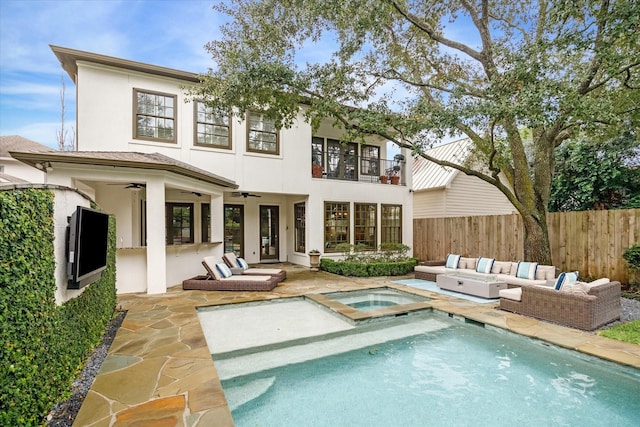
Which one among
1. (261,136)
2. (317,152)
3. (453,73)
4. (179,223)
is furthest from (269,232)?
(453,73)

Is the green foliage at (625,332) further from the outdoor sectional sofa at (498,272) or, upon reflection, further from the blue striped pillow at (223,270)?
the blue striped pillow at (223,270)

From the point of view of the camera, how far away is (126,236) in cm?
1019

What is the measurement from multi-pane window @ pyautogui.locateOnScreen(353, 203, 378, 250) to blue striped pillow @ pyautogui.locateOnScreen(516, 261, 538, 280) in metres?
6.06

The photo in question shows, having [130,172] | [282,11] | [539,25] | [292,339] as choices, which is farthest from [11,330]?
[539,25]

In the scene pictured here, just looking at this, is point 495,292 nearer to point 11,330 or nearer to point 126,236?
point 11,330

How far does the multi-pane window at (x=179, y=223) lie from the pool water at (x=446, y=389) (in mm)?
9462

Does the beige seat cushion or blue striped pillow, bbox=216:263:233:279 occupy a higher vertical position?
blue striped pillow, bbox=216:263:233:279

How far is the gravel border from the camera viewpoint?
2840 mm

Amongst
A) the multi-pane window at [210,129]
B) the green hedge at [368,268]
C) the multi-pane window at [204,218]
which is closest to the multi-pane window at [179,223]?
the multi-pane window at [204,218]

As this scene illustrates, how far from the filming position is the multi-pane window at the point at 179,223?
12219 millimetres

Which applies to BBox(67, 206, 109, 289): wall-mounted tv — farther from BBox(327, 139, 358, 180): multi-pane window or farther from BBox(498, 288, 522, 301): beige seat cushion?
BBox(327, 139, 358, 180): multi-pane window

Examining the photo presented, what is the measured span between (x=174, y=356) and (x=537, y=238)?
9705mm

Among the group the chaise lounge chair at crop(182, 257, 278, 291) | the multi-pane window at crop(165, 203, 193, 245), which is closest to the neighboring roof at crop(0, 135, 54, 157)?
the multi-pane window at crop(165, 203, 193, 245)

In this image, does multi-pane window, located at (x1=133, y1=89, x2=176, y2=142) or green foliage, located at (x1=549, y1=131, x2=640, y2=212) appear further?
green foliage, located at (x1=549, y1=131, x2=640, y2=212)
